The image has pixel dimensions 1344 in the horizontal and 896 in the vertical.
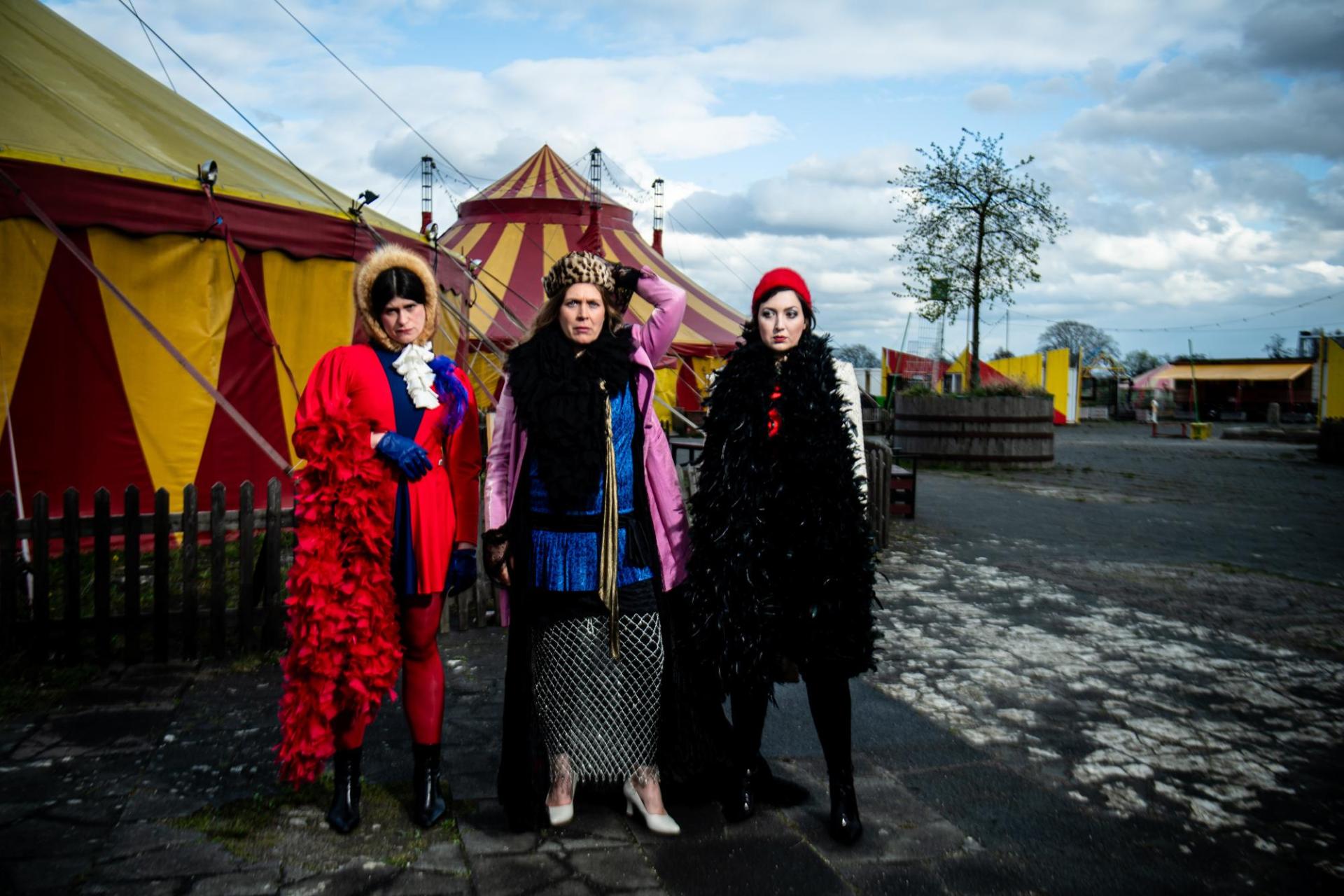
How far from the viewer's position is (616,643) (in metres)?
3.19

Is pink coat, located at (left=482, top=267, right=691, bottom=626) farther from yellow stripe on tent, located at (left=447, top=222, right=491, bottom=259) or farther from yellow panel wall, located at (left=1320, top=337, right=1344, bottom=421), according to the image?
yellow panel wall, located at (left=1320, top=337, right=1344, bottom=421)

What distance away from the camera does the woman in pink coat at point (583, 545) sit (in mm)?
3160

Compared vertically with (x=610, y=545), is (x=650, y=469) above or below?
above

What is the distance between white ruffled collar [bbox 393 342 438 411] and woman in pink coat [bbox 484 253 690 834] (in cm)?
24

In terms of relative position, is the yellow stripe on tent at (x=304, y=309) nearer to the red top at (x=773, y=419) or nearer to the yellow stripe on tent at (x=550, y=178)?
the red top at (x=773, y=419)

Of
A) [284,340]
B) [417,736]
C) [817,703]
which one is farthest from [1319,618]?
[284,340]

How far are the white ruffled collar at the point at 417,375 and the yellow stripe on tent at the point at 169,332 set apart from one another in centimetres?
506

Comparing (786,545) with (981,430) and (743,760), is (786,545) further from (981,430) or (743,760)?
(981,430)

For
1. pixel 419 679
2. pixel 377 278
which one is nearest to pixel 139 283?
pixel 377 278

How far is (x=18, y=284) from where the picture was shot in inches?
269

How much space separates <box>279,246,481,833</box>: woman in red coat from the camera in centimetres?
310

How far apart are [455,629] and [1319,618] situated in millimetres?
5693

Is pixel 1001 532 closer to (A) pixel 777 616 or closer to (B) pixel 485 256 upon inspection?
(A) pixel 777 616

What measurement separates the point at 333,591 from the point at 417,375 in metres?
0.73
